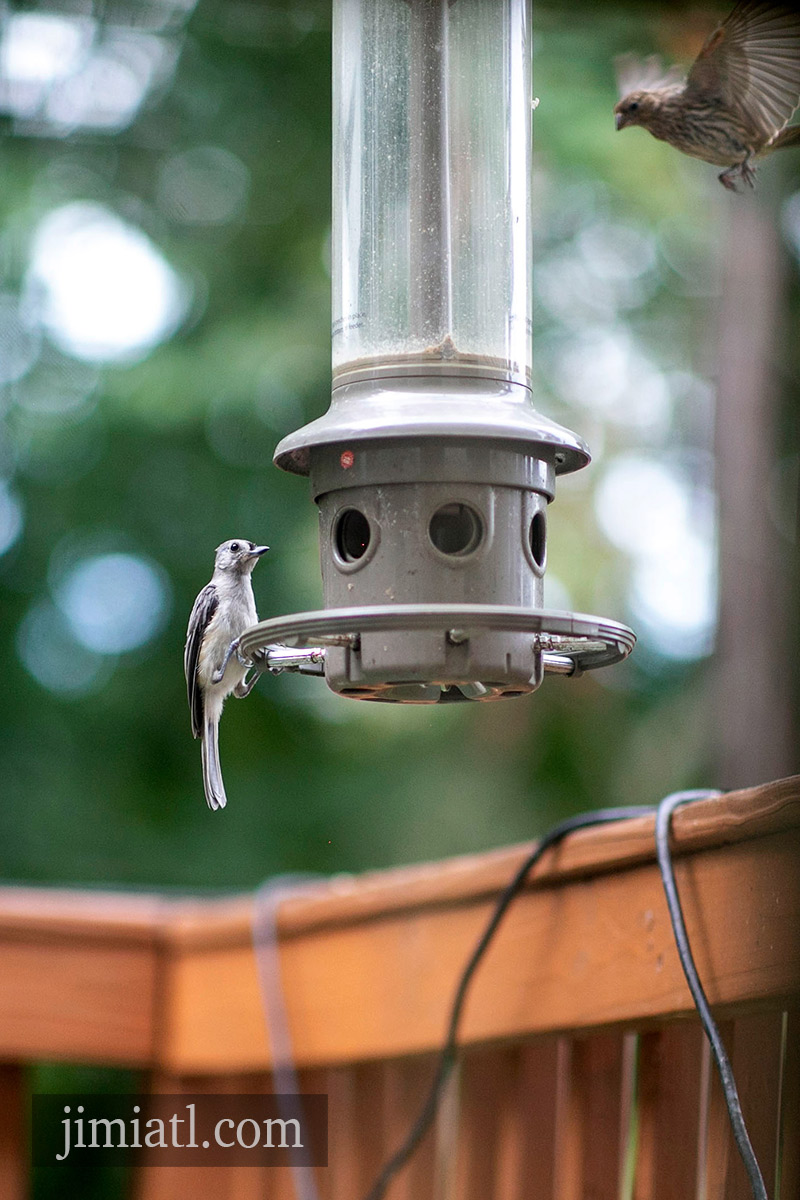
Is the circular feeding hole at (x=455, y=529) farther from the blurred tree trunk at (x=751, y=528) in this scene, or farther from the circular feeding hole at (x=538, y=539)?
the blurred tree trunk at (x=751, y=528)

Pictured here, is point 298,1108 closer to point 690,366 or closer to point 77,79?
point 77,79

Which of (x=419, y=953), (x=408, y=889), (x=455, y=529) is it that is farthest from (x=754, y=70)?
(x=419, y=953)

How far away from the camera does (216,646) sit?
202 cm

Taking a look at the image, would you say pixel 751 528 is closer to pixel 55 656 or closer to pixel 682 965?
pixel 55 656

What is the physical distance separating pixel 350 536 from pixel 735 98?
0.78m

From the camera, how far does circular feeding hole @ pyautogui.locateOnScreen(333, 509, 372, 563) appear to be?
1.87 m

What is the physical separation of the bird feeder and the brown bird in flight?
22 cm

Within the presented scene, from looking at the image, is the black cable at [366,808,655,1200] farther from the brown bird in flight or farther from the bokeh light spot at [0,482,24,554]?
the bokeh light spot at [0,482,24,554]

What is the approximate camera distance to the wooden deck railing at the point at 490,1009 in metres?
1.63

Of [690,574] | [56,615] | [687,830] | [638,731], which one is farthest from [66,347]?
[687,830]

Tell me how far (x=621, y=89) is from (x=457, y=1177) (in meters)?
1.94

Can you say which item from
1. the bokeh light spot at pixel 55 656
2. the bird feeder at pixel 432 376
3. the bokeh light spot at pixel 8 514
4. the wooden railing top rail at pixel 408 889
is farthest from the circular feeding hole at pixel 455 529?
the bokeh light spot at pixel 8 514

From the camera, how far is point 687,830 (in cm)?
177

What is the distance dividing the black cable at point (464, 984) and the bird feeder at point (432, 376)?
410mm
